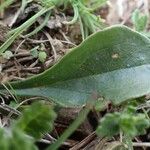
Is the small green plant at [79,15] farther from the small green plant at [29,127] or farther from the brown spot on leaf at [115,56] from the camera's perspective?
the small green plant at [29,127]

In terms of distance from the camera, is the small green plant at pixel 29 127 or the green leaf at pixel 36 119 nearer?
the small green plant at pixel 29 127

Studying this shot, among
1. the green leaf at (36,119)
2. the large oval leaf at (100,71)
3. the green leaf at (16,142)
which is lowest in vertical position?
the large oval leaf at (100,71)

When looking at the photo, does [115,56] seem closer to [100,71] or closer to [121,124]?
[100,71]

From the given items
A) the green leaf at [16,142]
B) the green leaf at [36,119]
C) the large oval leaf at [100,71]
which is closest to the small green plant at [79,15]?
the large oval leaf at [100,71]

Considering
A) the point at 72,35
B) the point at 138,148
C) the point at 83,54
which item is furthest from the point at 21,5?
the point at 138,148

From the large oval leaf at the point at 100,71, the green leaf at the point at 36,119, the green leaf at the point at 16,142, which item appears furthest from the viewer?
the large oval leaf at the point at 100,71

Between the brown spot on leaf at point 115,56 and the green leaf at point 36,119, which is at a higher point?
the green leaf at point 36,119

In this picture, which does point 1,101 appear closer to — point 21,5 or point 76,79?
point 76,79
